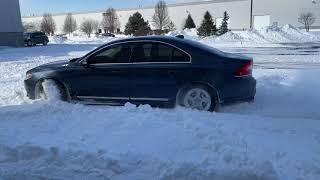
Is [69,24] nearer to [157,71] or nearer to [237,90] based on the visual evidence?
[157,71]

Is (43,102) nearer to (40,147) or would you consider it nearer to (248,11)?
(40,147)

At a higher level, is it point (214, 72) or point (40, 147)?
point (214, 72)

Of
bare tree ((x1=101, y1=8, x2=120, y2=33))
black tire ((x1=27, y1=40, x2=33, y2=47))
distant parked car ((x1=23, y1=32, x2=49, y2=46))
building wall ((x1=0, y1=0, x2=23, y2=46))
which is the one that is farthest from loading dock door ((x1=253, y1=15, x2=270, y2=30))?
building wall ((x1=0, y1=0, x2=23, y2=46))

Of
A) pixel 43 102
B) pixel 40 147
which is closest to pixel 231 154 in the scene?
pixel 40 147

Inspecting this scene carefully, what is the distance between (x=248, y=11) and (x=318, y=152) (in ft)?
281

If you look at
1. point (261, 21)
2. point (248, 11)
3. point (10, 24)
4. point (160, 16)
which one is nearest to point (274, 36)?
point (10, 24)

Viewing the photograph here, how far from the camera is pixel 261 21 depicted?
85938 millimetres

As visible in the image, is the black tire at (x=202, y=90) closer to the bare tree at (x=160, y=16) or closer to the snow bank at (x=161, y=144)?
the snow bank at (x=161, y=144)

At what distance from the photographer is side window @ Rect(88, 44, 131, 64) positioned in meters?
8.83

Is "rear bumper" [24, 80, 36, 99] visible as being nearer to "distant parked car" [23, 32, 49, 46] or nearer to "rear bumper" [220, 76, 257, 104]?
"rear bumper" [220, 76, 257, 104]

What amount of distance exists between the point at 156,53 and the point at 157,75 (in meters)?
0.47

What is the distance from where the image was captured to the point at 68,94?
9117 mm

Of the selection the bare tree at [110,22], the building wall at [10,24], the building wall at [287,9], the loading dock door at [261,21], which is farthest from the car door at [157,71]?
the bare tree at [110,22]

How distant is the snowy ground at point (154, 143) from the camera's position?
17.3ft
